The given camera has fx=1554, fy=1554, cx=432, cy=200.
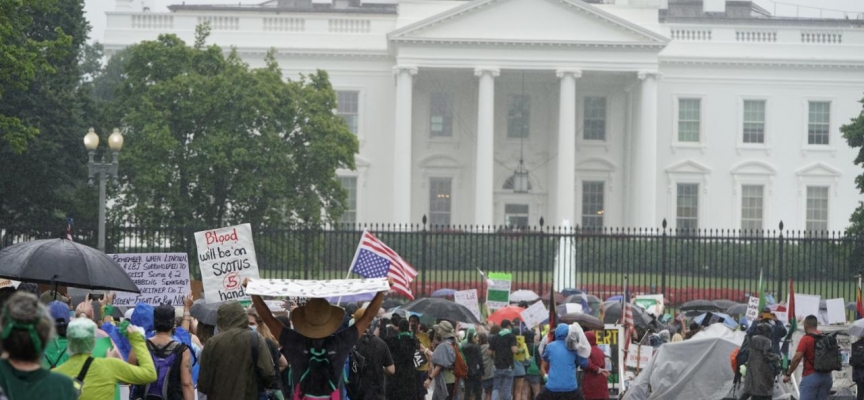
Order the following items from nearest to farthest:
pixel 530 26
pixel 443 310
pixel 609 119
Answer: pixel 443 310 → pixel 530 26 → pixel 609 119

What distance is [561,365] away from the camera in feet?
46.8

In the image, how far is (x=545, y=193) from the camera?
61.3 m

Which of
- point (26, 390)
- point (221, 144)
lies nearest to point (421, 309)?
point (26, 390)

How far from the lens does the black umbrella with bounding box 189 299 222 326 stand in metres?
12.5

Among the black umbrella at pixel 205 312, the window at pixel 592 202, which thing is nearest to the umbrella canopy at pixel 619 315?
the black umbrella at pixel 205 312

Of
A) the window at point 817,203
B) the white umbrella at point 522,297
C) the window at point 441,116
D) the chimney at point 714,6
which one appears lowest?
the white umbrella at point 522,297

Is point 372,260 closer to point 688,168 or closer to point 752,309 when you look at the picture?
point 752,309

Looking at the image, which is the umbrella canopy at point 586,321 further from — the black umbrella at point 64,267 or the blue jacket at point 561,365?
the black umbrella at point 64,267

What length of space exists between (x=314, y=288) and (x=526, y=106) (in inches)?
2010

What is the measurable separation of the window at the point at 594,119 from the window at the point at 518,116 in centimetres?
230

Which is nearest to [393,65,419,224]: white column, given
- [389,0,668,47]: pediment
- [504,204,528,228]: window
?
[389,0,668,47]: pediment

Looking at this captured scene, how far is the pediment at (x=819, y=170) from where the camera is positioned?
6169 centimetres

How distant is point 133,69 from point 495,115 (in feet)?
71.0

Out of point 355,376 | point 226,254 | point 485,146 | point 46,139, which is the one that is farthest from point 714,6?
point 355,376
